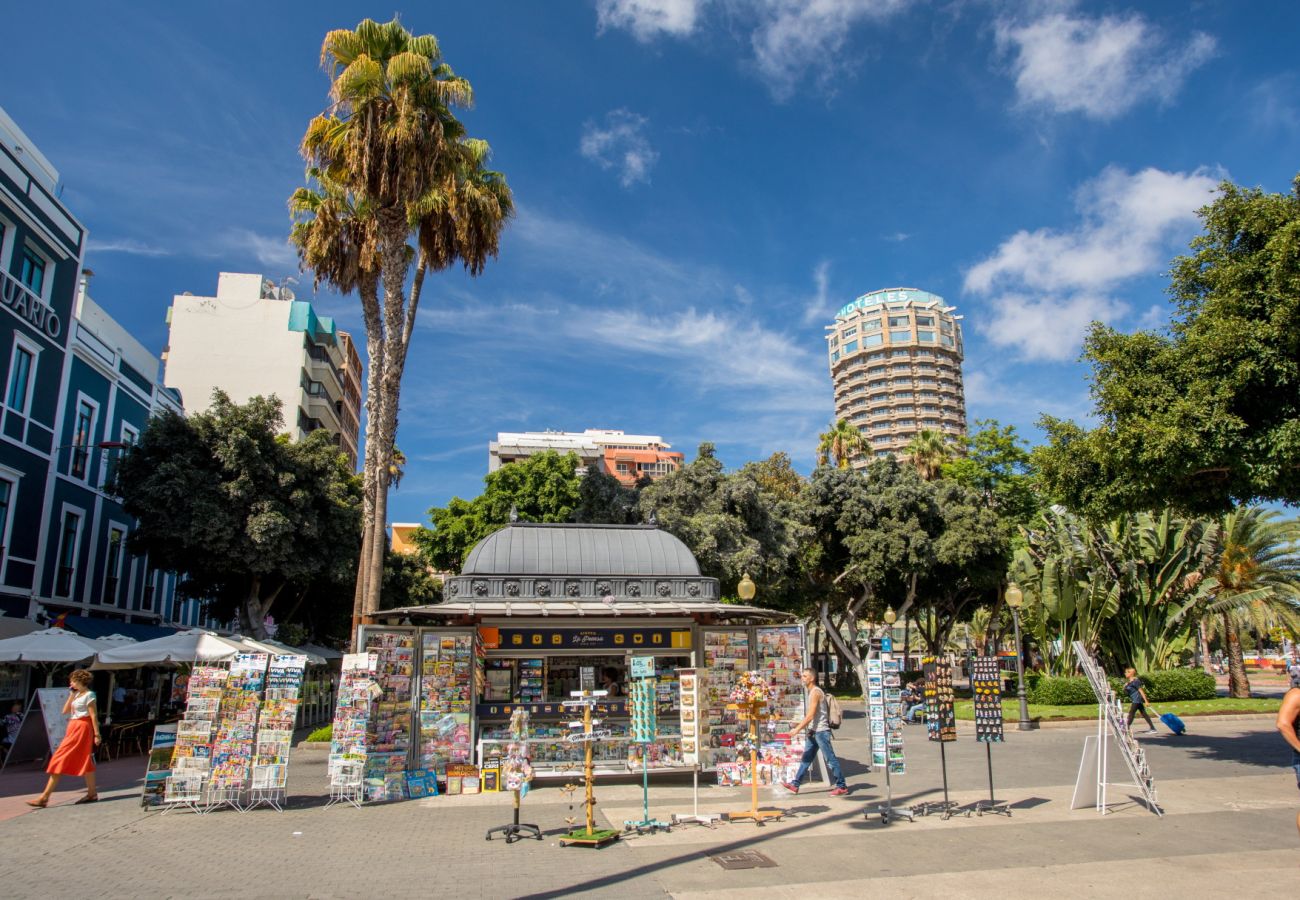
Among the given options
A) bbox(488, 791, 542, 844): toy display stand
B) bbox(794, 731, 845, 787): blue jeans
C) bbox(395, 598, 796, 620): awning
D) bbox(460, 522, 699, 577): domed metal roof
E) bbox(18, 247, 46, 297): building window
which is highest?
bbox(18, 247, 46, 297): building window

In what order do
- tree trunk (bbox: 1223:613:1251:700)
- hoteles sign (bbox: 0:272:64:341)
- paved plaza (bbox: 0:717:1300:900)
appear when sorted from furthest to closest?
tree trunk (bbox: 1223:613:1251:700), hoteles sign (bbox: 0:272:64:341), paved plaza (bbox: 0:717:1300:900)

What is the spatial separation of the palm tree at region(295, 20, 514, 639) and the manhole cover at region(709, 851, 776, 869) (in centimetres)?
1003

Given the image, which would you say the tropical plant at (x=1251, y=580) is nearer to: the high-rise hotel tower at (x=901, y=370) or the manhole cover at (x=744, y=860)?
the manhole cover at (x=744, y=860)

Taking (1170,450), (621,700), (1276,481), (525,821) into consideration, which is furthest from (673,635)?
(1276,481)

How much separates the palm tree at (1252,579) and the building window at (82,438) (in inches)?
1404

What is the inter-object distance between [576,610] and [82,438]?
65.8ft

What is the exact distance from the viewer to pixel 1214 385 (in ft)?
40.5

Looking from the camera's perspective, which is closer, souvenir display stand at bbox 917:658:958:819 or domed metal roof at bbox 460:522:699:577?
souvenir display stand at bbox 917:658:958:819

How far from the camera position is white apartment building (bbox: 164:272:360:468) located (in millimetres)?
47000

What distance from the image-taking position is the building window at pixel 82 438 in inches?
961

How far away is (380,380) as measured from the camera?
17500 millimetres

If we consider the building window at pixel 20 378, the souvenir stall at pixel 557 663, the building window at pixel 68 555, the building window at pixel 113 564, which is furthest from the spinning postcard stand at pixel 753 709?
the building window at pixel 113 564

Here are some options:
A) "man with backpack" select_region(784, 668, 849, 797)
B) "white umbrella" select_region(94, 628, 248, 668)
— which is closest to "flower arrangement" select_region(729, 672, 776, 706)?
"man with backpack" select_region(784, 668, 849, 797)

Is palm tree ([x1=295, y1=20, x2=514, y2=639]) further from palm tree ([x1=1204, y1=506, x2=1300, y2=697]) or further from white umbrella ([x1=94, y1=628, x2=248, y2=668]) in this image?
palm tree ([x1=1204, y1=506, x2=1300, y2=697])
